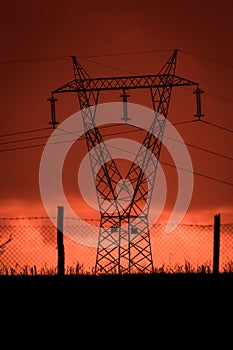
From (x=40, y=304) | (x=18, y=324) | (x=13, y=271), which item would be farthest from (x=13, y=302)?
(x=13, y=271)

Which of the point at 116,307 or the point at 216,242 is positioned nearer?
the point at 116,307

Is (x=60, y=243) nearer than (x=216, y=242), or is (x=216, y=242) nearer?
(x=60, y=243)

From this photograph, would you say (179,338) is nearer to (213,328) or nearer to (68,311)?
(213,328)

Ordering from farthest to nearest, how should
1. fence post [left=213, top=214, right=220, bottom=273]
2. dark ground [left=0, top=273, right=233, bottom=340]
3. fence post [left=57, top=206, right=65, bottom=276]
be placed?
fence post [left=213, top=214, right=220, bottom=273], fence post [left=57, top=206, right=65, bottom=276], dark ground [left=0, top=273, right=233, bottom=340]

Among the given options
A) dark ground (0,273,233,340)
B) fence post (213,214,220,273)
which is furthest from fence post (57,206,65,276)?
fence post (213,214,220,273)

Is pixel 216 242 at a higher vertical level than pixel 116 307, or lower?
higher

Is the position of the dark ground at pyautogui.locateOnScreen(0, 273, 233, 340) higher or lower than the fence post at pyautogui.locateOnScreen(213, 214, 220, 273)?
lower

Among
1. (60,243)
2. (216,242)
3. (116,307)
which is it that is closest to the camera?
(116,307)

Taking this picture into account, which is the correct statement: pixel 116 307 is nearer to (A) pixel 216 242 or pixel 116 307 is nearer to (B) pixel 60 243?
(B) pixel 60 243

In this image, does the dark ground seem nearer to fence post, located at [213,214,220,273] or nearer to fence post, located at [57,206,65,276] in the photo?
fence post, located at [57,206,65,276]

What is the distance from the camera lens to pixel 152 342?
41.7 feet

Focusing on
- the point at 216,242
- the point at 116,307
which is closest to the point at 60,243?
the point at 216,242

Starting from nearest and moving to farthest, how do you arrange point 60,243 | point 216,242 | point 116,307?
1. point 116,307
2. point 60,243
3. point 216,242

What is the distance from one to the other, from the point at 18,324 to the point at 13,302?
186cm
